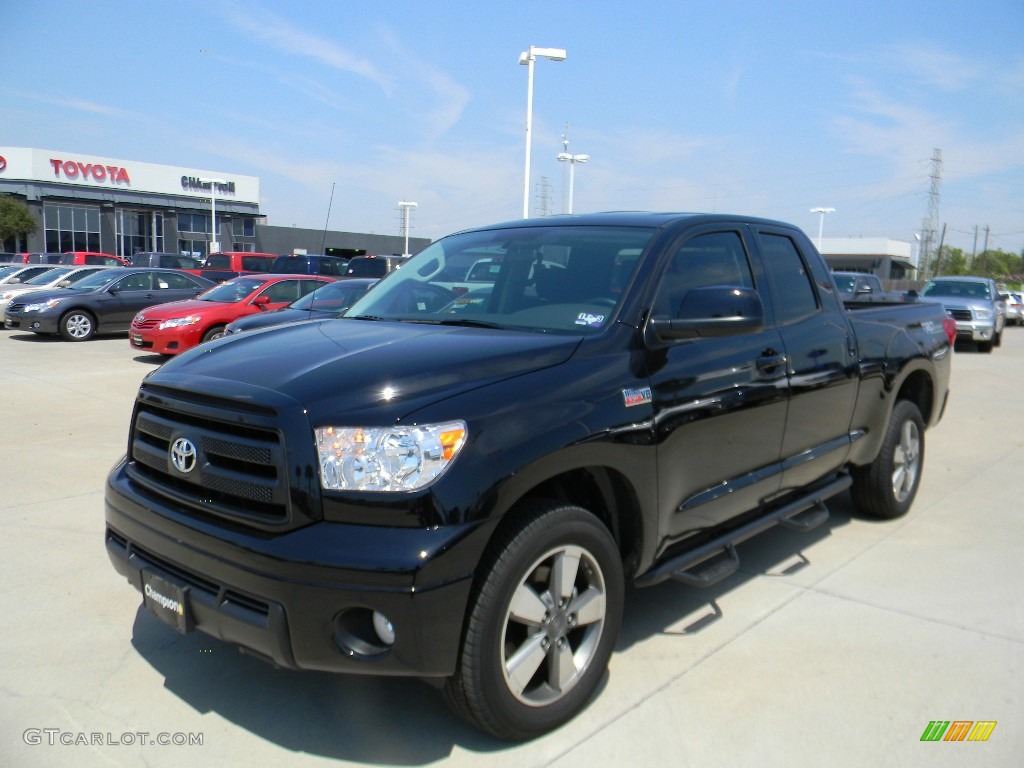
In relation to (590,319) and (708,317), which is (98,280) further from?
(708,317)

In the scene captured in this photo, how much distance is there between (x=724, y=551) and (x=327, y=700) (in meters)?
1.86

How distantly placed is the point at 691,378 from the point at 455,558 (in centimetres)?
144

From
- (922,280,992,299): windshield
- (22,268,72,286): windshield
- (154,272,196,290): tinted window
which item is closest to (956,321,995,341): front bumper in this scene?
(922,280,992,299): windshield

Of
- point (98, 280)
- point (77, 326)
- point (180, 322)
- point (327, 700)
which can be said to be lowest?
point (327, 700)

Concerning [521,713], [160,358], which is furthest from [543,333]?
[160,358]

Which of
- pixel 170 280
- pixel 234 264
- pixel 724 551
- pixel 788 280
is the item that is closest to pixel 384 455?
pixel 724 551

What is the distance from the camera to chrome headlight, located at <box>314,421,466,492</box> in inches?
101

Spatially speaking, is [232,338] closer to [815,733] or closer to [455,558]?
[455,558]

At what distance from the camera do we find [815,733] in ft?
9.95

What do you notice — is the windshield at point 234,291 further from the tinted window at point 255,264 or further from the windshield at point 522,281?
the windshield at point 522,281

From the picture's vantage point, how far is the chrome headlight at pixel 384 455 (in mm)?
2553

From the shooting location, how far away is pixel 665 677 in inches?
134

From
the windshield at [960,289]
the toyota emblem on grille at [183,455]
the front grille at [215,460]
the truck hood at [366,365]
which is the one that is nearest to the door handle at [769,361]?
the truck hood at [366,365]

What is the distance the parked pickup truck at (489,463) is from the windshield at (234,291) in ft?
36.5
